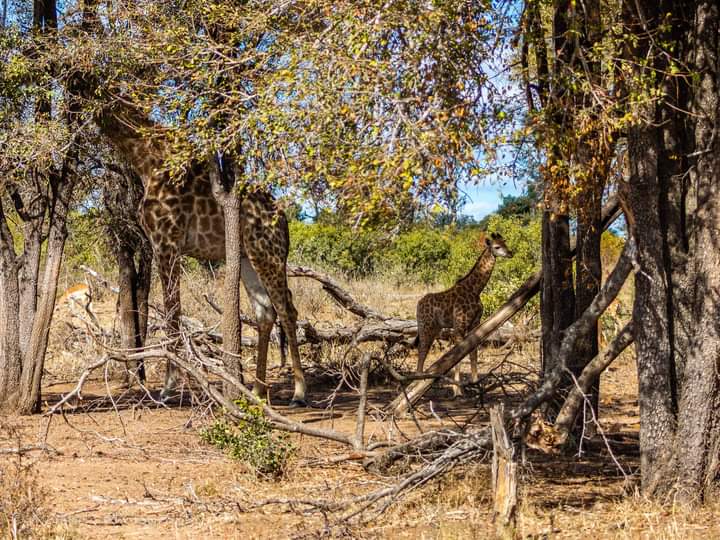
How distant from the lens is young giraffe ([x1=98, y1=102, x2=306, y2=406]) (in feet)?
35.2

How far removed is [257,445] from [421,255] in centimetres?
1858

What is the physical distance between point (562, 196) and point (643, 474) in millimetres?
2072

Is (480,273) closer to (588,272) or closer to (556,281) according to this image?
(556,281)

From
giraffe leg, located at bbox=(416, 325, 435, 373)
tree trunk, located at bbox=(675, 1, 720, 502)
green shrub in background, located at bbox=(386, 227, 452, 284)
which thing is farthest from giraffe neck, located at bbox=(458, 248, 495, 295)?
green shrub in background, located at bbox=(386, 227, 452, 284)

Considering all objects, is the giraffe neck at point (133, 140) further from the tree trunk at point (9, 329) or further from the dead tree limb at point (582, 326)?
the dead tree limb at point (582, 326)

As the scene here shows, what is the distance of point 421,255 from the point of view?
2561 cm

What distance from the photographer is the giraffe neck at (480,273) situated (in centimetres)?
1263

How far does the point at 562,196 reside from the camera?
7191 mm

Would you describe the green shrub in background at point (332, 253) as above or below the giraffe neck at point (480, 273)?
above

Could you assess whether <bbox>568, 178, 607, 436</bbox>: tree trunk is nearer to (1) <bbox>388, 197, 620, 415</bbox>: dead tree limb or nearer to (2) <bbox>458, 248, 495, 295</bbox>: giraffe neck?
(1) <bbox>388, 197, 620, 415</bbox>: dead tree limb

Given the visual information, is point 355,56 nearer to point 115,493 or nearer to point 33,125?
point 115,493

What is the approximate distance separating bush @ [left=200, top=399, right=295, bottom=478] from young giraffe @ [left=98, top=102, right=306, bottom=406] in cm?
309

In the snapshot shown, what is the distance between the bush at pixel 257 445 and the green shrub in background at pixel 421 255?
1702 centimetres

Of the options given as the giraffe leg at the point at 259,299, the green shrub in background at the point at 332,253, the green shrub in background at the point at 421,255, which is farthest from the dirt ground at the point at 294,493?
the green shrub in background at the point at 421,255
